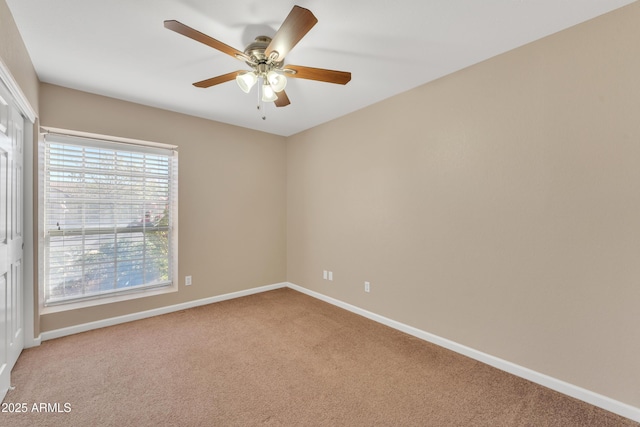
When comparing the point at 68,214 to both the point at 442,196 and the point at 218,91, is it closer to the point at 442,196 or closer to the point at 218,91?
the point at 218,91

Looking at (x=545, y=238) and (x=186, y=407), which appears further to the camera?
(x=545, y=238)

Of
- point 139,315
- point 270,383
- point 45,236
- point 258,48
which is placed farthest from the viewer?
point 139,315

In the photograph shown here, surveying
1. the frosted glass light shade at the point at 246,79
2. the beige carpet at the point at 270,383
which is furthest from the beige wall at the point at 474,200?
the frosted glass light shade at the point at 246,79

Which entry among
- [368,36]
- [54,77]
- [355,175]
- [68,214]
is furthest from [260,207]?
[368,36]

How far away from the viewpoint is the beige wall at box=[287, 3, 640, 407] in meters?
1.73

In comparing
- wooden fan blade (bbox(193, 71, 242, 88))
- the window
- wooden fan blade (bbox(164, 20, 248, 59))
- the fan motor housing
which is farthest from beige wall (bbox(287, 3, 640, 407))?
the window

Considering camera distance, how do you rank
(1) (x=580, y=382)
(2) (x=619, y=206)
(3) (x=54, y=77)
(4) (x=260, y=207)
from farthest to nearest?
(4) (x=260, y=207) < (3) (x=54, y=77) < (1) (x=580, y=382) < (2) (x=619, y=206)

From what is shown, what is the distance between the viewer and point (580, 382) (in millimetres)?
1862

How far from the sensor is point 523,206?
6.91 feet

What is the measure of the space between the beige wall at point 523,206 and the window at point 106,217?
256cm

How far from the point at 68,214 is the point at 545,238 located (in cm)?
441

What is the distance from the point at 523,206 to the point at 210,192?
3.51m

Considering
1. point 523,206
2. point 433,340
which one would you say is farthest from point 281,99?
point 433,340

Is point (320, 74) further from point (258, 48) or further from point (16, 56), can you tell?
point (16, 56)
